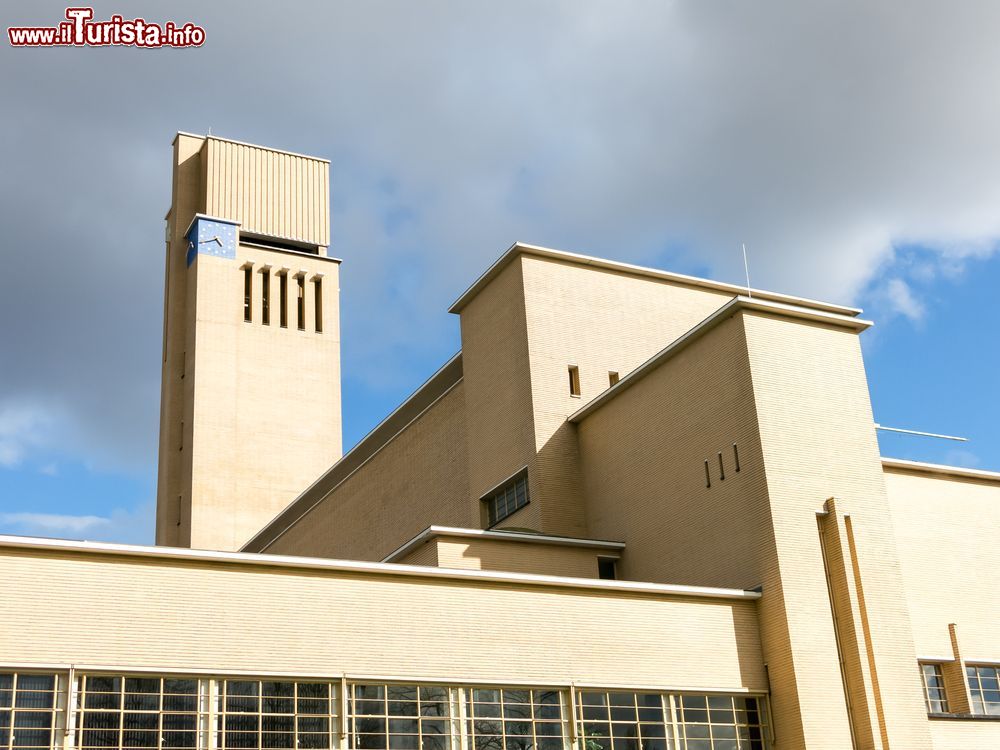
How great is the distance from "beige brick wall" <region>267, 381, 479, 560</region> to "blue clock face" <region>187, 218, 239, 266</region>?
18021mm

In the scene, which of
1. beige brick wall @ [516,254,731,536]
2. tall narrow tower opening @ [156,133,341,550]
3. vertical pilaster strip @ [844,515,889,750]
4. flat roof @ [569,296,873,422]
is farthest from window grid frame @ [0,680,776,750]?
tall narrow tower opening @ [156,133,341,550]

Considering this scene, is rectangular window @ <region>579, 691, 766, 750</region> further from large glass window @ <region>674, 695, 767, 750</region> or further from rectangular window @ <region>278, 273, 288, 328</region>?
rectangular window @ <region>278, 273, 288, 328</region>

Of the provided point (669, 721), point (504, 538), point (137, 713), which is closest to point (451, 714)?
point (669, 721)

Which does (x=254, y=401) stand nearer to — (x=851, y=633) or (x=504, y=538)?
(x=504, y=538)

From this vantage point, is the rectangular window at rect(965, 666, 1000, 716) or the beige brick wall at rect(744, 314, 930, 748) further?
the rectangular window at rect(965, 666, 1000, 716)

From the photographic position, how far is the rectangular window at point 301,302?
207ft

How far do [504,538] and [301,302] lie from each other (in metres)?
37.4

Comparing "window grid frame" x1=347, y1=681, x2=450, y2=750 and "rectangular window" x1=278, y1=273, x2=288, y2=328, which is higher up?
"rectangular window" x1=278, y1=273, x2=288, y2=328

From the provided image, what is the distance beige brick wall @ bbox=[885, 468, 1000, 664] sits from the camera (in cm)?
2869

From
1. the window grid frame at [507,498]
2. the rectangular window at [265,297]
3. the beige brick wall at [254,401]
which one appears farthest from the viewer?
the rectangular window at [265,297]

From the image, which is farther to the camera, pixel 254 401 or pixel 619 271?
pixel 254 401

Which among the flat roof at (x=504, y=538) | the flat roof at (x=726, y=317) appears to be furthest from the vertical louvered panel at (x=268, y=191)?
the flat roof at (x=504, y=538)

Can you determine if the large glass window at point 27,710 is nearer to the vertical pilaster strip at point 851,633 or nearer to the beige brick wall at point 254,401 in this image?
the vertical pilaster strip at point 851,633

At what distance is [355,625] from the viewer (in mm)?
21562
